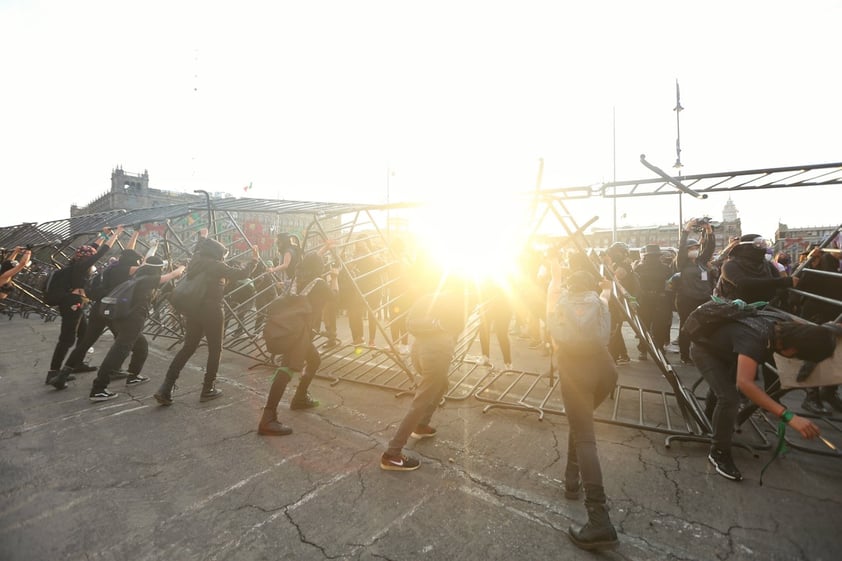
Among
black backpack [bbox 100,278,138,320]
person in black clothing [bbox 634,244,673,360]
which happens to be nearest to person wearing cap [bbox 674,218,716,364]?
person in black clothing [bbox 634,244,673,360]

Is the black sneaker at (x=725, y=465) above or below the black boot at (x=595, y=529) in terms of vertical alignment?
below

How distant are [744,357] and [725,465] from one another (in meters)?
1.05

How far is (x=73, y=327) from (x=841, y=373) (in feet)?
30.3

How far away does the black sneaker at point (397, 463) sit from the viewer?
3113 millimetres

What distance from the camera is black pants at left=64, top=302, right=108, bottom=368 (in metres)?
5.44

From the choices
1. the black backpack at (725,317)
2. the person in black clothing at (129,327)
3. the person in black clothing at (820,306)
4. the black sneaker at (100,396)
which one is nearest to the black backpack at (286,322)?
the person in black clothing at (129,327)

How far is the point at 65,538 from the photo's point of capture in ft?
7.77

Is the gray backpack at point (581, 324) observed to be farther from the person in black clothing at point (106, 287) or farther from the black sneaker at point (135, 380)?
the black sneaker at point (135, 380)

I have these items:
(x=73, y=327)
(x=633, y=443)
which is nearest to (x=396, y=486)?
(x=633, y=443)

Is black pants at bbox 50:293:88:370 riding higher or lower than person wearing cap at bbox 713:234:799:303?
lower

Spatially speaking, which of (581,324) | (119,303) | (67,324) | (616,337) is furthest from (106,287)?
(616,337)

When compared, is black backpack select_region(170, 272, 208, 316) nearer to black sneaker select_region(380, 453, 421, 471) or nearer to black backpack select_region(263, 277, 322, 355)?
black backpack select_region(263, 277, 322, 355)

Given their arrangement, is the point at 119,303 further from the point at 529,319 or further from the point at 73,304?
the point at 529,319

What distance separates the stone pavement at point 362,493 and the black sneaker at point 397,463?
0.21ft
